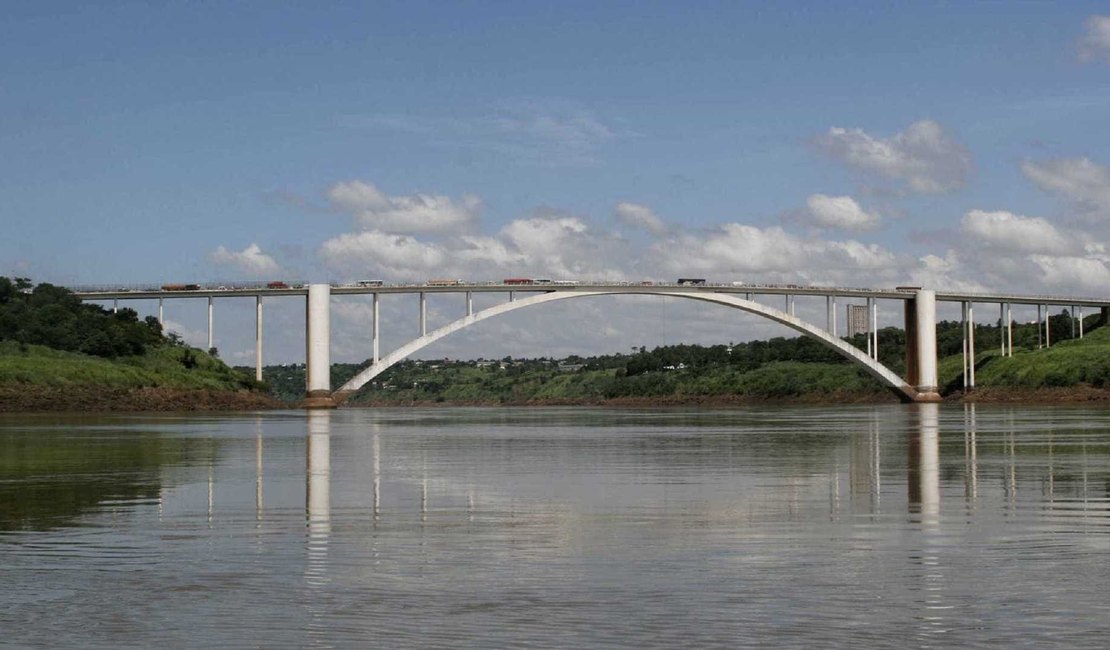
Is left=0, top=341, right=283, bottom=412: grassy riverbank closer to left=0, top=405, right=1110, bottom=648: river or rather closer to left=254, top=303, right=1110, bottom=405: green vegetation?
left=254, top=303, right=1110, bottom=405: green vegetation

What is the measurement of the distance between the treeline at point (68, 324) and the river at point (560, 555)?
8471cm

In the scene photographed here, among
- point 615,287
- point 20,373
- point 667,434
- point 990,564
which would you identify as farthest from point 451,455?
point 615,287

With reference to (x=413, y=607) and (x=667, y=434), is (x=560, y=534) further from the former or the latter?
(x=667, y=434)

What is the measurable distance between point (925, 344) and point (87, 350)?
72204 mm

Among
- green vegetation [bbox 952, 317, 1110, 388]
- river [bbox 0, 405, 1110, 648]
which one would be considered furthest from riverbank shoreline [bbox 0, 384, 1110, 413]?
river [bbox 0, 405, 1110, 648]

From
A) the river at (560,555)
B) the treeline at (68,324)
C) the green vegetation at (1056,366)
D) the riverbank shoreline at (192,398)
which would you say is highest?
the treeline at (68,324)

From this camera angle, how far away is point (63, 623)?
1116 centimetres

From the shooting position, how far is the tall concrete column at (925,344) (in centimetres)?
13112

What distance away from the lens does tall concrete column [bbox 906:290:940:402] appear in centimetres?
13112

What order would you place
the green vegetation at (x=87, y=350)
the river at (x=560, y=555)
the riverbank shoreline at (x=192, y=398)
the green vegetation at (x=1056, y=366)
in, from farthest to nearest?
the green vegetation at (x=1056, y=366)
the green vegetation at (x=87, y=350)
the riverbank shoreline at (x=192, y=398)
the river at (x=560, y=555)

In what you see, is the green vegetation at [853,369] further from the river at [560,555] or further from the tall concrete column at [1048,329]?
the river at [560,555]

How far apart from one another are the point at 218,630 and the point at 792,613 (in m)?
4.35

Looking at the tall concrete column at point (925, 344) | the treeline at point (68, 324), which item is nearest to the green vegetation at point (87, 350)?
the treeline at point (68, 324)

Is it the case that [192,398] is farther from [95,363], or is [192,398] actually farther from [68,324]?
[68,324]
